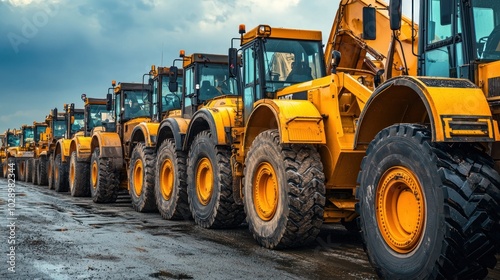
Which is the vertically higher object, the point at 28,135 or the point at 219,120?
the point at 28,135

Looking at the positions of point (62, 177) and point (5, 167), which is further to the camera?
point (5, 167)

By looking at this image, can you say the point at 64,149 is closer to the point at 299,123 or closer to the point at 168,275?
the point at 299,123

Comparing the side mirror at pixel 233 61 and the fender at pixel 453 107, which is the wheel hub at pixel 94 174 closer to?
the side mirror at pixel 233 61

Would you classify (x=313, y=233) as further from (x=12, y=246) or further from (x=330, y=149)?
(x=12, y=246)

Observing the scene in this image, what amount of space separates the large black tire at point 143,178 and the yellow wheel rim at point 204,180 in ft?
8.01

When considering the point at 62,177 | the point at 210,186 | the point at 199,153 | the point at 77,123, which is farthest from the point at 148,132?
the point at 77,123

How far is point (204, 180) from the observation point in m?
10.1

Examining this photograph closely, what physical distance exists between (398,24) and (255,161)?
3.12m

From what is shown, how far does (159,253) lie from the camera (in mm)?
7008

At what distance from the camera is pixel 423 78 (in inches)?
196

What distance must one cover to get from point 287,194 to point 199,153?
3305 millimetres

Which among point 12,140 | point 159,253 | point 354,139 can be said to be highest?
point 12,140

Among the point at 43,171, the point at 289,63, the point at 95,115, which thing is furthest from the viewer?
the point at 43,171

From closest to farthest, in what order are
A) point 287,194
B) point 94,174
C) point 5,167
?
point 287,194 → point 94,174 → point 5,167
